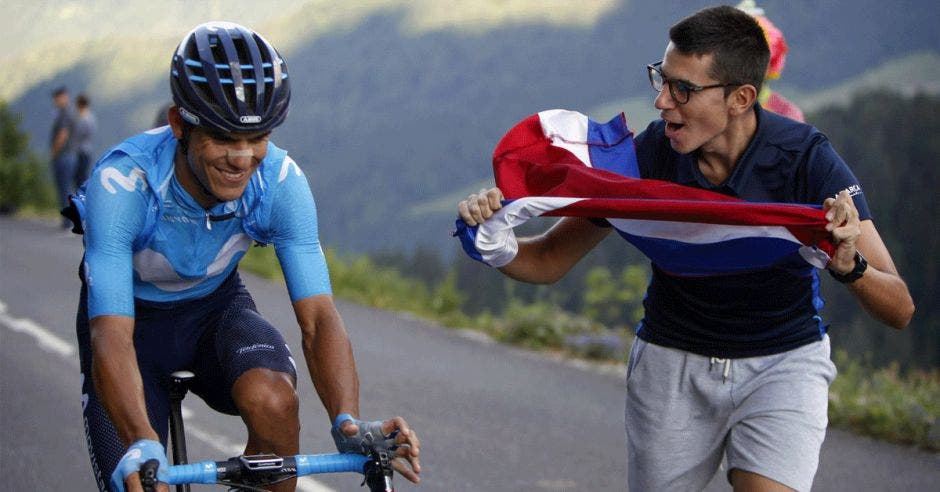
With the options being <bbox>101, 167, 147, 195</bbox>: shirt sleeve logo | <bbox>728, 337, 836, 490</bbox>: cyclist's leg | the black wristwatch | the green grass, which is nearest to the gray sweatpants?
<bbox>728, 337, 836, 490</bbox>: cyclist's leg

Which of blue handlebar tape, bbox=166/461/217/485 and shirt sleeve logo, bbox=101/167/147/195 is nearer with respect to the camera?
blue handlebar tape, bbox=166/461/217/485

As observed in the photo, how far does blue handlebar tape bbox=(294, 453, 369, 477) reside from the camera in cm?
370

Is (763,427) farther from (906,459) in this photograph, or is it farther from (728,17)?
(906,459)

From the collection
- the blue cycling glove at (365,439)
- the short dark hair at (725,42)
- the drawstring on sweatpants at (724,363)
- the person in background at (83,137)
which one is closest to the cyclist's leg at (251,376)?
the blue cycling glove at (365,439)

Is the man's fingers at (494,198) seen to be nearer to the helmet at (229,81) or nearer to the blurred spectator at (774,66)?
the helmet at (229,81)

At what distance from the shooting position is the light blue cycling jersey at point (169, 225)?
4152 millimetres

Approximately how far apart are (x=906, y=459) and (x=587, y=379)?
3279 mm

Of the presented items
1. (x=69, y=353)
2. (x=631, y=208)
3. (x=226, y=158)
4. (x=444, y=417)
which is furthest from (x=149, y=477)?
(x=69, y=353)

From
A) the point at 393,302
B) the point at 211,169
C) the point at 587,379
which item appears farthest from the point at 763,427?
the point at 393,302

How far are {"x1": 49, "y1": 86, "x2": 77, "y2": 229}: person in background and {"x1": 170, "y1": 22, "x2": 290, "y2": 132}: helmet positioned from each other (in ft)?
62.8

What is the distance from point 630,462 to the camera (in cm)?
481

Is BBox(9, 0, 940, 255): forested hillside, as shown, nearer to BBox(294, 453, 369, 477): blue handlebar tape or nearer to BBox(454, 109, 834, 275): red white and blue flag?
BBox(454, 109, 834, 275): red white and blue flag

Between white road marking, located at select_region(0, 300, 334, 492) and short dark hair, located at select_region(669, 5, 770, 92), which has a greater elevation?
short dark hair, located at select_region(669, 5, 770, 92)

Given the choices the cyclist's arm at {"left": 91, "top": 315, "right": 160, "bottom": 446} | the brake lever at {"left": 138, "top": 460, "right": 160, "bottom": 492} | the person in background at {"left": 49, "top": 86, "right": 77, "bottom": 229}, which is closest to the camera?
the brake lever at {"left": 138, "top": 460, "right": 160, "bottom": 492}
